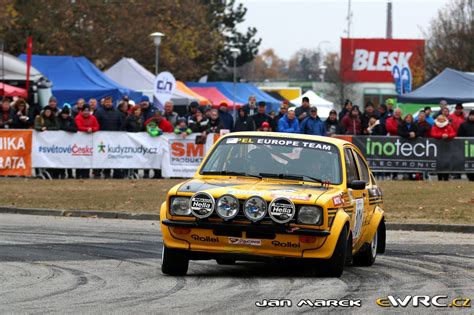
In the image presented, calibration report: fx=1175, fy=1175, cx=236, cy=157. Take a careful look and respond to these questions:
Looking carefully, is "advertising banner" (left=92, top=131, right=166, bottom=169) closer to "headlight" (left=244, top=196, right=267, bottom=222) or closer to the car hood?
the car hood

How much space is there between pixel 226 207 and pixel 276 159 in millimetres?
1415

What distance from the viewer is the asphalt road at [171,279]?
9680 millimetres

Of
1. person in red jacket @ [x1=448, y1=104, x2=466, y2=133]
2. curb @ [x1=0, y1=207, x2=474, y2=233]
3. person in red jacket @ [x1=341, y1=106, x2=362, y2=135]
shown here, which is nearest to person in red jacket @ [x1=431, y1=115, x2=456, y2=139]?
person in red jacket @ [x1=448, y1=104, x2=466, y2=133]

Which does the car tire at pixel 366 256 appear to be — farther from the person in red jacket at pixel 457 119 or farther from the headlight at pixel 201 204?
the person in red jacket at pixel 457 119

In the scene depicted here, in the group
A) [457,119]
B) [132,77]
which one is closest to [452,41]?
[132,77]

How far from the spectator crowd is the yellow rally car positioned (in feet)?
47.9

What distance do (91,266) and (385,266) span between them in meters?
3.26

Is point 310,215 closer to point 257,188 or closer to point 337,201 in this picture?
point 337,201

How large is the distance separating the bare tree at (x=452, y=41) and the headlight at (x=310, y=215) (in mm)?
54537

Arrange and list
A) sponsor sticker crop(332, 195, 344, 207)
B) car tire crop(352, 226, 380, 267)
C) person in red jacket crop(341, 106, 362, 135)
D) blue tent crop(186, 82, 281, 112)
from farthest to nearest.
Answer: blue tent crop(186, 82, 281, 112)
person in red jacket crop(341, 106, 362, 135)
car tire crop(352, 226, 380, 267)
sponsor sticker crop(332, 195, 344, 207)

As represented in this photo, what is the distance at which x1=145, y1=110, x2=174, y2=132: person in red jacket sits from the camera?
29252mm

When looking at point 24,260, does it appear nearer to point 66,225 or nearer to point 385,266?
point 385,266

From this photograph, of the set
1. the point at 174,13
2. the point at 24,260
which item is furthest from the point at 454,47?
the point at 24,260

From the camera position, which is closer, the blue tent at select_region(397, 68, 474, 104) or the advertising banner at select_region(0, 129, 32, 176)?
the advertising banner at select_region(0, 129, 32, 176)
